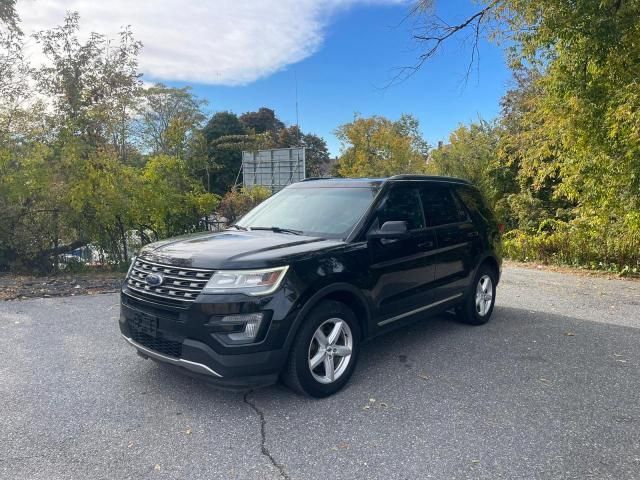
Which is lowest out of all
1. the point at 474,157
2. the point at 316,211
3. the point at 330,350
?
the point at 330,350

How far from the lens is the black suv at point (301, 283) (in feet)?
10.4

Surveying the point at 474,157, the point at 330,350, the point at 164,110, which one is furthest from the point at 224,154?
the point at 330,350

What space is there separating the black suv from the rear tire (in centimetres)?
37

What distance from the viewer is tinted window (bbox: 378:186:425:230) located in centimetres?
429

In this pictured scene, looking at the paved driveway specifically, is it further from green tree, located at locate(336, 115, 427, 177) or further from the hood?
green tree, located at locate(336, 115, 427, 177)

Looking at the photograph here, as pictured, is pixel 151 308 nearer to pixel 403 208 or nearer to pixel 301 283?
pixel 301 283

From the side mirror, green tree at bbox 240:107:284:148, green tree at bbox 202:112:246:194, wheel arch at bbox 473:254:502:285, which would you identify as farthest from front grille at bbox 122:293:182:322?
green tree at bbox 240:107:284:148

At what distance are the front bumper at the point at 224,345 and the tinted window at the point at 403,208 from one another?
1.50m

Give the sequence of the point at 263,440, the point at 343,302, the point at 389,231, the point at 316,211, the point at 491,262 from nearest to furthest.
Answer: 1. the point at 263,440
2. the point at 343,302
3. the point at 389,231
4. the point at 316,211
5. the point at 491,262

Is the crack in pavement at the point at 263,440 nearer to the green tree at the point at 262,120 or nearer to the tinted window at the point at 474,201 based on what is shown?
the tinted window at the point at 474,201

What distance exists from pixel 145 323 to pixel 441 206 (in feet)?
10.9

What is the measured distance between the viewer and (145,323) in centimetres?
350

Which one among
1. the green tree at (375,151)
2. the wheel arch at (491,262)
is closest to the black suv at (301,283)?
the wheel arch at (491,262)

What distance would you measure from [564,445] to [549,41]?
6.25 m
